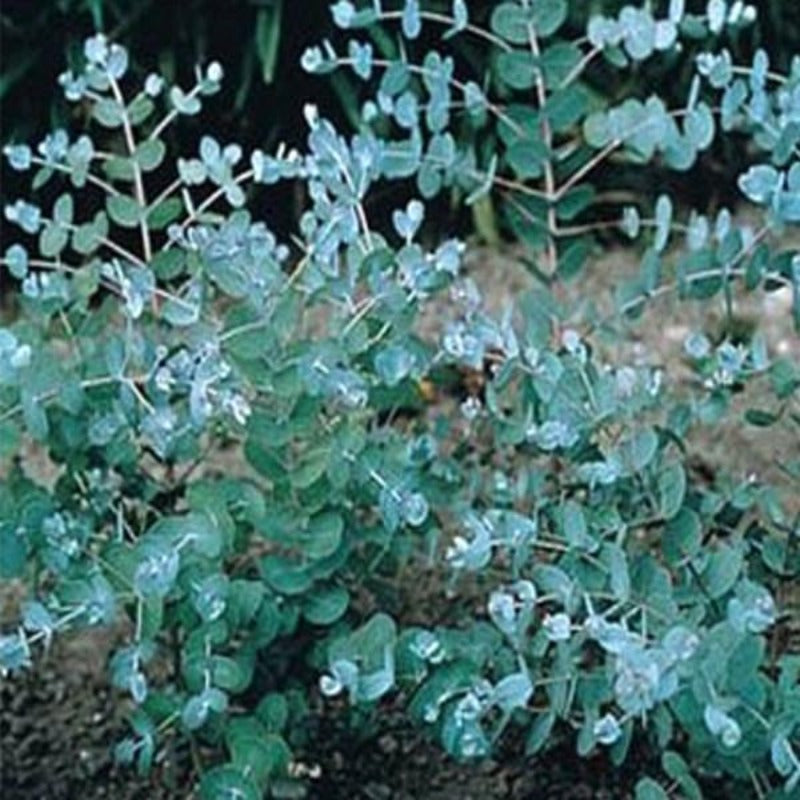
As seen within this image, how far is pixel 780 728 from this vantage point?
7.41ft

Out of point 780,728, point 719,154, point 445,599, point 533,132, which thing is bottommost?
point 719,154

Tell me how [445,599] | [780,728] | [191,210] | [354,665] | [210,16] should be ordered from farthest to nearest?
[210,16], [445,599], [191,210], [354,665], [780,728]

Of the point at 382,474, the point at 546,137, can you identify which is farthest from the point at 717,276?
the point at 382,474

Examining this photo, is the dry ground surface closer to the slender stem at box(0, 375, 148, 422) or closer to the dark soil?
the dark soil

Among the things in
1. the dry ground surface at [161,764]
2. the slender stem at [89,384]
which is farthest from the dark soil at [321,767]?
the slender stem at [89,384]

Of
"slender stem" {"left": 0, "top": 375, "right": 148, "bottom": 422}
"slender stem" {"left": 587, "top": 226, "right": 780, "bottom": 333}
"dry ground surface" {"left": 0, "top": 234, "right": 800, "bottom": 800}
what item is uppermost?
"slender stem" {"left": 0, "top": 375, "right": 148, "bottom": 422}

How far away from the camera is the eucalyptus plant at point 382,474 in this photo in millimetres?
2406

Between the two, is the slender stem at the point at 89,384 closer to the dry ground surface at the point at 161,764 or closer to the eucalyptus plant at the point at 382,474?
the eucalyptus plant at the point at 382,474

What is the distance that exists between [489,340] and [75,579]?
18.5 inches

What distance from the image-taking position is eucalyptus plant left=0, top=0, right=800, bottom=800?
241 cm

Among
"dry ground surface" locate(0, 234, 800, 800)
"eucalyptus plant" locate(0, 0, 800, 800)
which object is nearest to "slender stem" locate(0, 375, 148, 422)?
"eucalyptus plant" locate(0, 0, 800, 800)

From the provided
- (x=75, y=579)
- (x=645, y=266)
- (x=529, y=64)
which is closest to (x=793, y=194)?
(x=645, y=266)

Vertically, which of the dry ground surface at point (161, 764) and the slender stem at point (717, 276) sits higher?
the slender stem at point (717, 276)

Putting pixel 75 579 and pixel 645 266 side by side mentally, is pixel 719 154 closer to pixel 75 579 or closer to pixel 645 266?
pixel 645 266
